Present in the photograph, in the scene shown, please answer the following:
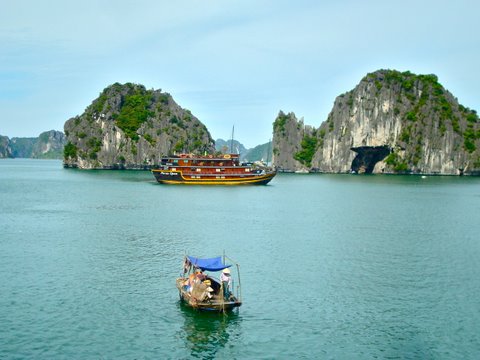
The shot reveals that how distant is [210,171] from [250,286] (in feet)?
283

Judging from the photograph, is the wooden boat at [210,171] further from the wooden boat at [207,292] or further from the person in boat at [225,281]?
the person in boat at [225,281]

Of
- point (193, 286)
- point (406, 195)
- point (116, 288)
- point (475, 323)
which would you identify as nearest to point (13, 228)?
point (116, 288)

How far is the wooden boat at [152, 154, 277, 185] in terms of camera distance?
118 meters

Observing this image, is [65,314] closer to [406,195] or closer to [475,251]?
[475,251]

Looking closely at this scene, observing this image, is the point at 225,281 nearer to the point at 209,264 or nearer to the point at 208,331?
the point at 209,264

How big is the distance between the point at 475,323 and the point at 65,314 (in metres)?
21.6

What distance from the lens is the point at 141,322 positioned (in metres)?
25.8

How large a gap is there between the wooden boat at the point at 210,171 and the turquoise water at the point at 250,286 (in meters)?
52.0

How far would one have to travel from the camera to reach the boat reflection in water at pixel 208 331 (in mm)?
23016

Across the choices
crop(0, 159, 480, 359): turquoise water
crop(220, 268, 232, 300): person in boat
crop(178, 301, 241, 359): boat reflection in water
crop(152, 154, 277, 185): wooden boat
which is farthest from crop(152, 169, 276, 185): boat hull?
crop(220, 268, 232, 300): person in boat

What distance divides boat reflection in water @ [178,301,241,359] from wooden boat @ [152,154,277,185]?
294ft

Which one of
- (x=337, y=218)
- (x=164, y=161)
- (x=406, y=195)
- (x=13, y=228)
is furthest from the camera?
(x=164, y=161)

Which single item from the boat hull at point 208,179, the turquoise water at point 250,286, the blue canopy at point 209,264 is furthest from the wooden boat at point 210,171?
the blue canopy at point 209,264

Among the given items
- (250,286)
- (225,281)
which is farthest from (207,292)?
(250,286)
